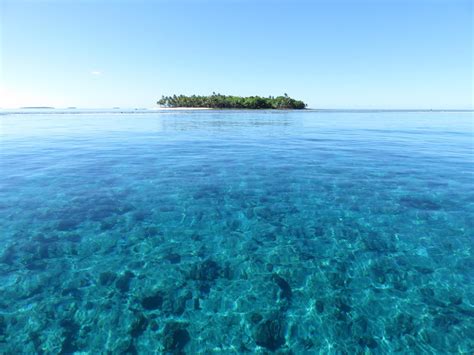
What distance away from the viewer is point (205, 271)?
741 centimetres

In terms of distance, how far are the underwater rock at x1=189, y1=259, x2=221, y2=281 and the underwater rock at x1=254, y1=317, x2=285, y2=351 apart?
75.9 inches

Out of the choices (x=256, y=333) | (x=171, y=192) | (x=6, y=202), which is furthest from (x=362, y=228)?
(x=6, y=202)

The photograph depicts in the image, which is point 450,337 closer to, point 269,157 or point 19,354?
point 19,354

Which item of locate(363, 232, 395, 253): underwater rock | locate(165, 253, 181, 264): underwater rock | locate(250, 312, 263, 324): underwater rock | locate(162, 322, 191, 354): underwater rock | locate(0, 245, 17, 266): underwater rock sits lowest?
locate(162, 322, 191, 354): underwater rock

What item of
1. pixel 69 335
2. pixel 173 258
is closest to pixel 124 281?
pixel 173 258

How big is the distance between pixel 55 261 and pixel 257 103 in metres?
164

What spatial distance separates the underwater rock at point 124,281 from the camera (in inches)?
267

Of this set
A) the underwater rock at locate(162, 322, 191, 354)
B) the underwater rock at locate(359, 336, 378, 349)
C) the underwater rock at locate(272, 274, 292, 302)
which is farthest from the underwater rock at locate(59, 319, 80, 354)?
the underwater rock at locate(359, 336, 378, 349)

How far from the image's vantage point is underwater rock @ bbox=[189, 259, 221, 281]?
7.20 meters

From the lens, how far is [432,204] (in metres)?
11.4

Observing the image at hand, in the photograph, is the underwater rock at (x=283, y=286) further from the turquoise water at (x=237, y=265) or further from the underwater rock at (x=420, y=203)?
the underwater rock at (x=420, y=203)

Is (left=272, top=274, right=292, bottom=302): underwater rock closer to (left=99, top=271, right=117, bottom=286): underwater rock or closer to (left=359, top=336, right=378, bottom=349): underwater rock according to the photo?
(left=359, top=336, right=378, bottom=349): underwater rock

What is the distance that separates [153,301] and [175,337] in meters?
1.21

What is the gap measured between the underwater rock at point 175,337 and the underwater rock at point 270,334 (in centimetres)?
154
